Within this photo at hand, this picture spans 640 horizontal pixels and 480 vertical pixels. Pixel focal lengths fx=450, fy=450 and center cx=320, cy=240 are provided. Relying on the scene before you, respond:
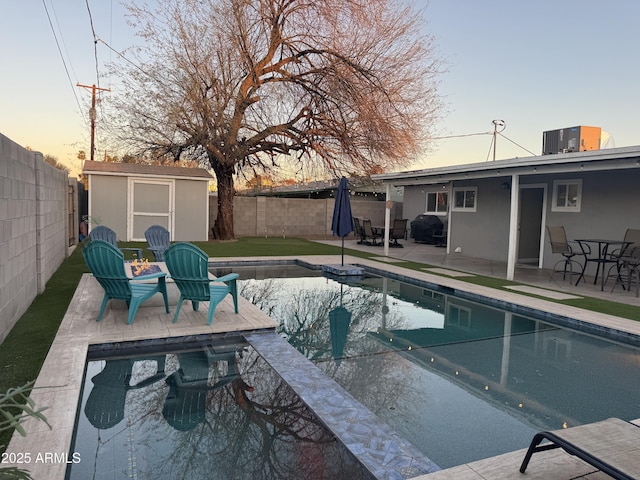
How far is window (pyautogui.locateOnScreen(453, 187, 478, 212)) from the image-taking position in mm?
13584

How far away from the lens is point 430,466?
2.67 meters

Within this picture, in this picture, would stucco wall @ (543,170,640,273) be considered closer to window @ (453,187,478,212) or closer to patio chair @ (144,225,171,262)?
window @ (453,187,478,212)

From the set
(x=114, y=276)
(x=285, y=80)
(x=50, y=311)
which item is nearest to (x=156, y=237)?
(x=50, y=311)

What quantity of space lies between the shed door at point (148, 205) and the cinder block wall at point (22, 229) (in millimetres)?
→ 6498

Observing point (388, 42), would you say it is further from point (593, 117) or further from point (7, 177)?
point (7, 177)

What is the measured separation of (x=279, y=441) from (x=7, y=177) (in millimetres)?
3840

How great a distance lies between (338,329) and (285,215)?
521 inches

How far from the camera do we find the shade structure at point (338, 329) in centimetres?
489

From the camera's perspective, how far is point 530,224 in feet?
39.9

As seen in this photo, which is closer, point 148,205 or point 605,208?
point 605,208

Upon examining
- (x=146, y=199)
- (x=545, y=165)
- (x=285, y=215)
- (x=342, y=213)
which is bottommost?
(x=285, y=215)

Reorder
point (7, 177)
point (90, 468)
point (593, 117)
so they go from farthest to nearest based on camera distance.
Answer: point (593, 117) → point (7, 177) → point (90, 468)

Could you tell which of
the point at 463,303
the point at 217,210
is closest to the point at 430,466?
the point at 463,303

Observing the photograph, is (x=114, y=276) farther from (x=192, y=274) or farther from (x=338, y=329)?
(x=338, y=329)
